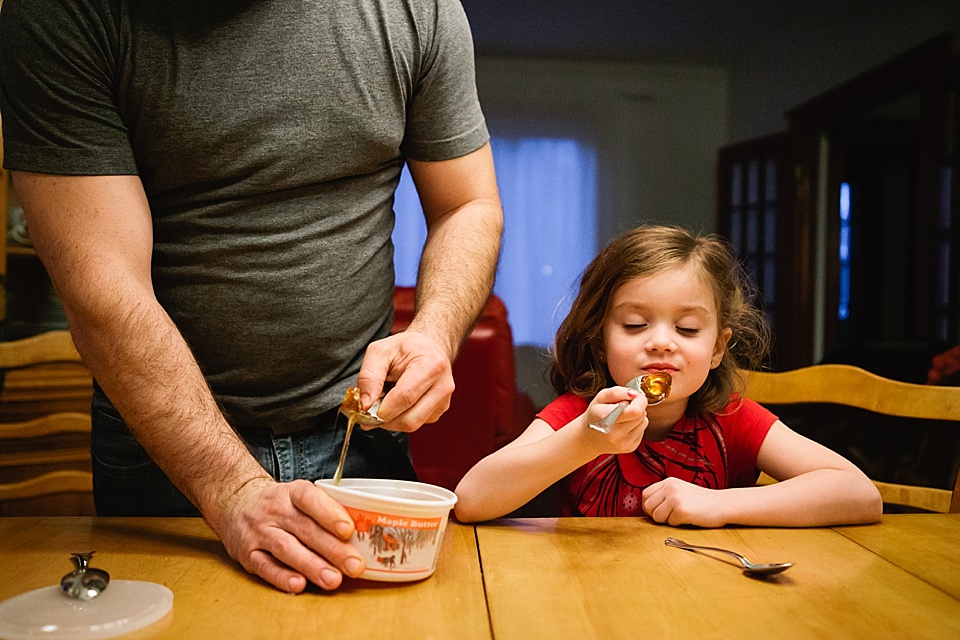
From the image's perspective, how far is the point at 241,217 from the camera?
1164 mm

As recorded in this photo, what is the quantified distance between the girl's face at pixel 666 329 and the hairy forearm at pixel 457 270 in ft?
0.72

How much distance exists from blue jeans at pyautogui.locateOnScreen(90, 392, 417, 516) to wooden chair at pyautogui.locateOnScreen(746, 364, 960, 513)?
76 centimetres

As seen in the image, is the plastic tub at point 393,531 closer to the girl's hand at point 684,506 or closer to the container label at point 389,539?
the container label at point 389,539

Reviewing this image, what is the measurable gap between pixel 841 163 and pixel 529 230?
2.96 metres

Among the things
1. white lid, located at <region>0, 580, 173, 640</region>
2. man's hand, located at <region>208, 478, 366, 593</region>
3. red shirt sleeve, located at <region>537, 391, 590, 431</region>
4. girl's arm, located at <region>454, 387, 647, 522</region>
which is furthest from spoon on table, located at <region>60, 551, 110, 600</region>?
red shirt sleeve, located at <region>537, 391, 590, 431</region>

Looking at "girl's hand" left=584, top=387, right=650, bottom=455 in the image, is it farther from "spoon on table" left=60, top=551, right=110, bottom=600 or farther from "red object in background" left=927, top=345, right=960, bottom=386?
"red object in background" left=927, top=345, right=960, bottom=386

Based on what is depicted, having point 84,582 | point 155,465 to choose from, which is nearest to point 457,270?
point 155,465

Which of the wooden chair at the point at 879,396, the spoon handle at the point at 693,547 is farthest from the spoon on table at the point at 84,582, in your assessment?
the wooden chair at the point at 879,396

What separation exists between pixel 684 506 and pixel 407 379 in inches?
15.5

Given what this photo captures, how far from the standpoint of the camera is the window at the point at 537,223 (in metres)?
8.22

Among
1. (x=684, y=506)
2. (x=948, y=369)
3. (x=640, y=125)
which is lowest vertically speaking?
(x=948, y=369)

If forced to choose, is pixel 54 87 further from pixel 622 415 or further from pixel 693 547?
pixel 693 547

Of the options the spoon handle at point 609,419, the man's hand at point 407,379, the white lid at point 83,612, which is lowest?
the white lid at point 83,612

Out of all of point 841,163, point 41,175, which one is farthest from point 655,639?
point 841,163
